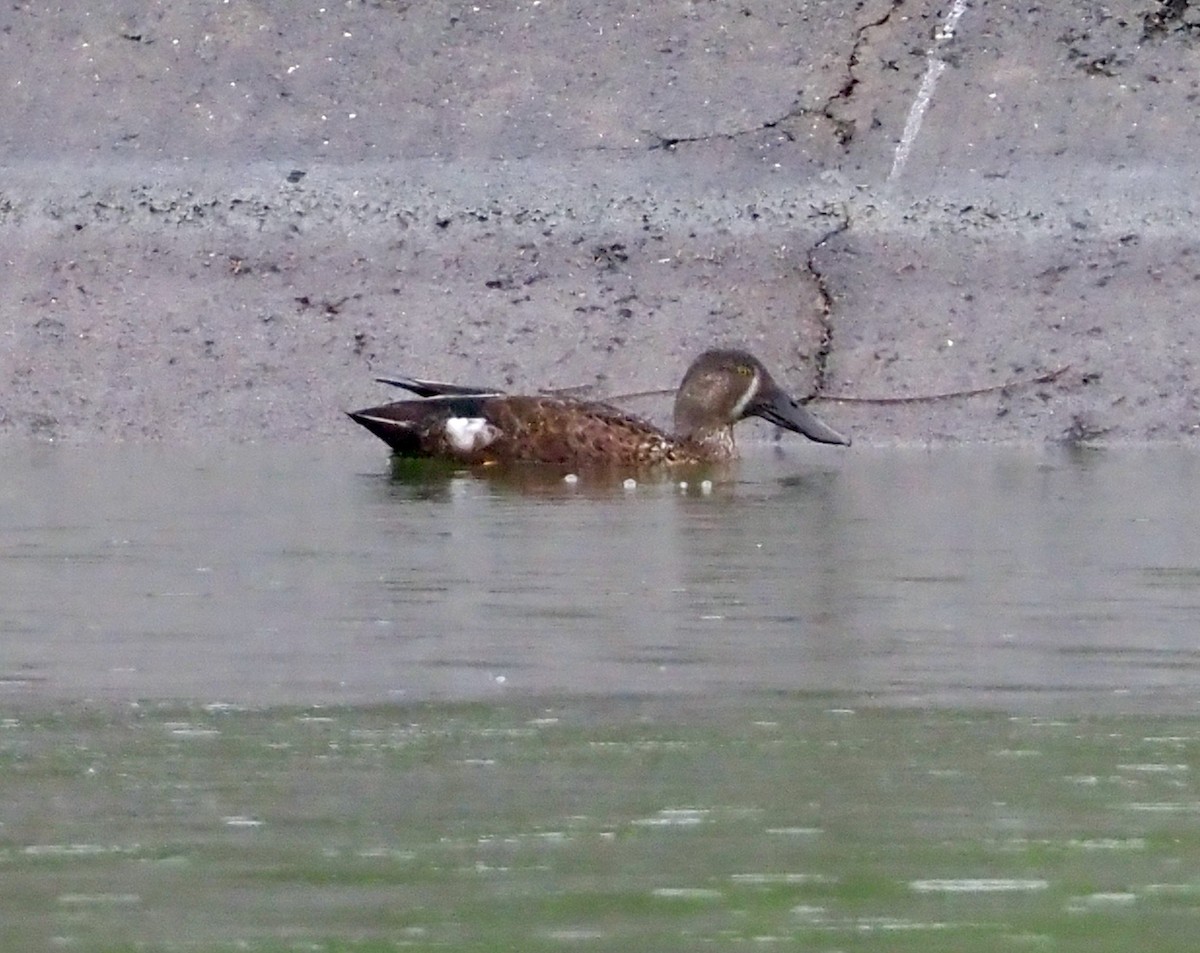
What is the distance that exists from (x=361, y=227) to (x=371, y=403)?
3.91 ft

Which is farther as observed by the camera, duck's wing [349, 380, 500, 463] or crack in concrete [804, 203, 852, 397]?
crack in concrete [804, 203, 852, 397]

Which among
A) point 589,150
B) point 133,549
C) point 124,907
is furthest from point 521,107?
point 124,907

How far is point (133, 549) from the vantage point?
7.71 meters

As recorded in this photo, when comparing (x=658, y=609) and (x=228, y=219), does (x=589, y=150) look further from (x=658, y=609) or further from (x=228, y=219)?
(x=658, y=609)

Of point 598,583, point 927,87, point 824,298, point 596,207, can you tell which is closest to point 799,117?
point 927,87

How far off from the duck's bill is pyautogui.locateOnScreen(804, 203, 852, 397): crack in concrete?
619mm

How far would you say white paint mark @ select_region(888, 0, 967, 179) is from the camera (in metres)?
13.4

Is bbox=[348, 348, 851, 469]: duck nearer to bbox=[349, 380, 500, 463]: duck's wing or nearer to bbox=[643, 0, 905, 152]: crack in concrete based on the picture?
bbox=[349, 380, 500, 463]: duck's wing

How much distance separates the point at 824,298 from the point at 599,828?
8.34 m

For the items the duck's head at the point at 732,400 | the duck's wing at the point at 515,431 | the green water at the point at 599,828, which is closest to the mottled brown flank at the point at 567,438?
the duck's wing at the point at 515,431

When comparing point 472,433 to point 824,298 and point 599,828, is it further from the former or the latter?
point 599,828

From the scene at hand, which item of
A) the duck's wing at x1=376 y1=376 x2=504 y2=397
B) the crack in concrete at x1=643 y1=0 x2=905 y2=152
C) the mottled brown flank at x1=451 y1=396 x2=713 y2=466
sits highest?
the crack in concrete at x1=643 y1=0 x2=905 y2=152

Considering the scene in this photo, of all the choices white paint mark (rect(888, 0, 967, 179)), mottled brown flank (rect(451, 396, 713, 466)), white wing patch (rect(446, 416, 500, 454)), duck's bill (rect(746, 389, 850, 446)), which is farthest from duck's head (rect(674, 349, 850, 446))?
white paint mark (rect(888, 0, 967, 179))

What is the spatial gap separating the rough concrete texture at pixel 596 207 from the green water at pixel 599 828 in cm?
685
